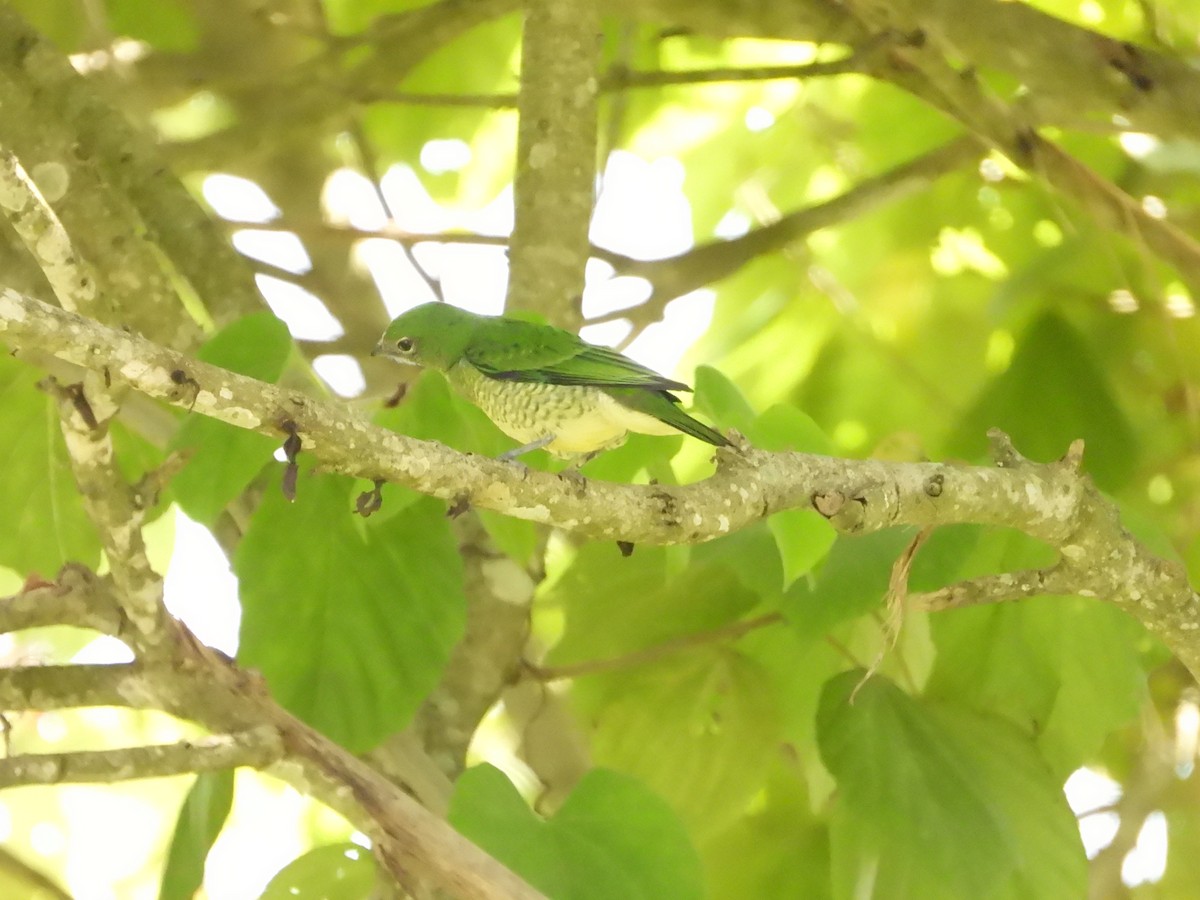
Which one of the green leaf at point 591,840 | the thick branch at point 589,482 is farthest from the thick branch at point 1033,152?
the green leaf at point 591,840

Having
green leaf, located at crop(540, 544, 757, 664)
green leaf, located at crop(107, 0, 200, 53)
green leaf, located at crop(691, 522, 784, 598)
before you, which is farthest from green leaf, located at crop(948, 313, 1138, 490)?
green leaf, located at crop(107, 0, 200, 53)

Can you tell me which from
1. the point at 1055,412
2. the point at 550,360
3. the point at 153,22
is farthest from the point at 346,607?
the point at 153,22

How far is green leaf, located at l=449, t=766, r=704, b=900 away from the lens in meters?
1.47

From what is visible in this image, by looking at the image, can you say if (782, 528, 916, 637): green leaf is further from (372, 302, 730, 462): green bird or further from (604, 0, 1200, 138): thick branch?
(604, 0, 1200, 138): thick branch

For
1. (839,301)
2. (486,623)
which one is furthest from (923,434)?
(486,623)

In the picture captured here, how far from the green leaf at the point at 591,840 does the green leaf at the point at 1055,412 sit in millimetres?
1082

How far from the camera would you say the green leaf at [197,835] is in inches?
61.6

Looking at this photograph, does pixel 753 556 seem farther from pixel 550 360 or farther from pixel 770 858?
pixel 770 858

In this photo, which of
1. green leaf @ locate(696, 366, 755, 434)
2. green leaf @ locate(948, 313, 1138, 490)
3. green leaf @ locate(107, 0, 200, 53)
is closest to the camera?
green leaf @ locate(696, 366, 755, 434)

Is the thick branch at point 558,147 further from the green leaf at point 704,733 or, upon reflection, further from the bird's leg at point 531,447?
the green leaf at point 704,733

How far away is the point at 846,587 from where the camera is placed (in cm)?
172

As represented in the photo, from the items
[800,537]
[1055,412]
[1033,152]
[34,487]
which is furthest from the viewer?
[1055,412]

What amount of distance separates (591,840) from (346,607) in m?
0.48

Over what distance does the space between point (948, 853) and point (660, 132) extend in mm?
1970
